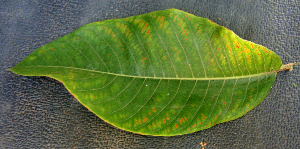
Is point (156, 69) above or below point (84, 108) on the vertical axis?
above

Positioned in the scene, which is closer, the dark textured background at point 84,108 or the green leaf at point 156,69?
the green leaf at point 156,69

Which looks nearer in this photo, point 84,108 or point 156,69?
point 156,69

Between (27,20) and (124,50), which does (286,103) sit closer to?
(124,50)

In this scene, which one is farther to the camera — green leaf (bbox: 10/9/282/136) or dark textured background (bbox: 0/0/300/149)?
dark textured background (bbox: 0/0/300/149)

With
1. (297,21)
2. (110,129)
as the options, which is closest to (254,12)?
(297,21)
